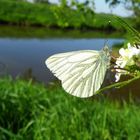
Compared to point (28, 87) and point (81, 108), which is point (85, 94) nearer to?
point (81, 108)

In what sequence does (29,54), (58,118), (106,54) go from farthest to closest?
(29,54) → (58,118) → (106,54)

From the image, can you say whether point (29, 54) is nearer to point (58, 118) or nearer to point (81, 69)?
point (58, 118)

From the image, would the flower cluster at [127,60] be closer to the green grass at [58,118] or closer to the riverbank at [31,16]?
the green grass at [58,118]

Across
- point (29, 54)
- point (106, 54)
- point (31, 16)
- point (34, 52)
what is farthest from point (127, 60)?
point (31, 16)

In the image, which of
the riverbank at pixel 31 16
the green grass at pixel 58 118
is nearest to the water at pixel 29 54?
the riverbank at pixel 31 16

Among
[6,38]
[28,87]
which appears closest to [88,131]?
[28,87]

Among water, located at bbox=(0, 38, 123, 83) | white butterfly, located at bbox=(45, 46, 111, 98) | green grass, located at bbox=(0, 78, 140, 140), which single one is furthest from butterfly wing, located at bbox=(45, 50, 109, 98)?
water, located at bbox=(0, 38, 123, 83)
